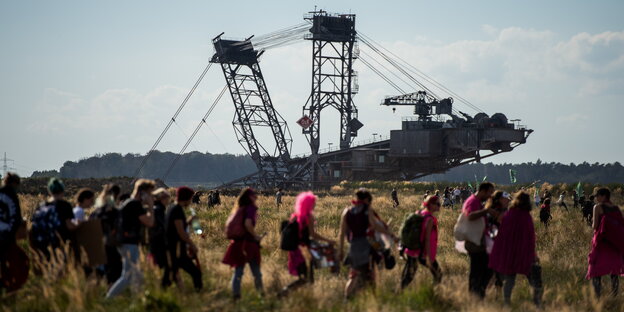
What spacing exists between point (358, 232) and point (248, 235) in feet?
4.77

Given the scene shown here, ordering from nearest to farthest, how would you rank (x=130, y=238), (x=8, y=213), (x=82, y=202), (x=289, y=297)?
1. (x=130, y=238)
2. (x=8, y=213)
3. (x=289, y=297)
4. (x=82, y=202)

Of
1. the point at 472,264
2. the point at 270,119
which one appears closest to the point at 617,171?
the point at 270,119

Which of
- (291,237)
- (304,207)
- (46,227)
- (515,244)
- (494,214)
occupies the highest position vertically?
(304,207)

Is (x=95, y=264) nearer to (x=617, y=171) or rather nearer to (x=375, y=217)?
(x=375, y=217)

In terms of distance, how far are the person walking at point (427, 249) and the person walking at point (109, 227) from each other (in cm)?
410

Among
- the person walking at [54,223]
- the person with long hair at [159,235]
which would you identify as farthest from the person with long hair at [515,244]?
the person walking at [54,223]

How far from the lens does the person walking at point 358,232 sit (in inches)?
388

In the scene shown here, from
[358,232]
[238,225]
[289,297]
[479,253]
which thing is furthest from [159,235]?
[479,253]

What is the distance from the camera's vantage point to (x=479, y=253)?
10.6m

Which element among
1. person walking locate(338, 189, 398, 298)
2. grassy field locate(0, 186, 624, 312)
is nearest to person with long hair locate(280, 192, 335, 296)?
grassy field locate(0, 186, 624, 312)

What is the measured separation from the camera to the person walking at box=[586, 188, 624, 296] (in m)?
11.2

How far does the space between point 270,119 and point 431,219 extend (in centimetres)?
5784

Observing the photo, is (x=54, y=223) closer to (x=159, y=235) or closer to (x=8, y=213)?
(x=8, y=213)

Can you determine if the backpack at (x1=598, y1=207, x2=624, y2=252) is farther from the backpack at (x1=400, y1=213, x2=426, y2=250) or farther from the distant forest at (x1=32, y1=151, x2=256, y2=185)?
the distant forest at (x1=32, y1=151, x2=256, y2=185)
